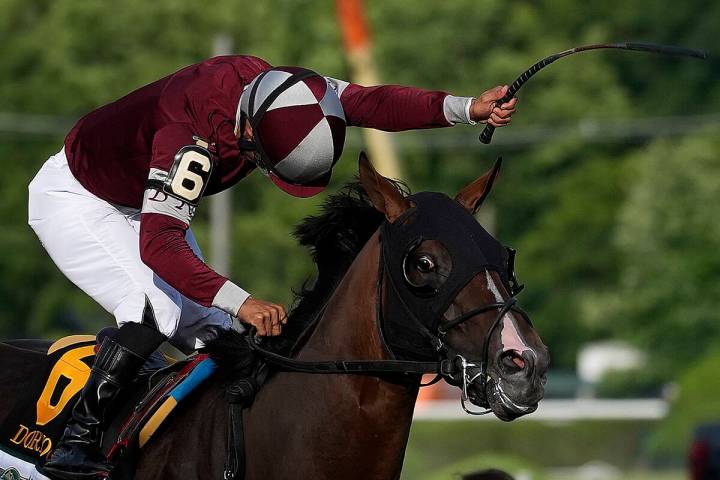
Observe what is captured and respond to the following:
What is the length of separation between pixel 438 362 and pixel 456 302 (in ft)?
0.69

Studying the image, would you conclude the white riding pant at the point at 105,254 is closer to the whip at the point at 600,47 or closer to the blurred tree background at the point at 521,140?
the whip at the point at 600,47

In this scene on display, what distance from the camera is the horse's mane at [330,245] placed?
5.21 meters

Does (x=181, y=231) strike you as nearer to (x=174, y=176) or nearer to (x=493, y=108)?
(x=174, y=176)

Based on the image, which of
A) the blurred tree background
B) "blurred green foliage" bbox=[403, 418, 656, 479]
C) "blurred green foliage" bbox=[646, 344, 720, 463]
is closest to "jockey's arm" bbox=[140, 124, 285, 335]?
"blurred green foliage" bbox=[646, 344, 720, 463]

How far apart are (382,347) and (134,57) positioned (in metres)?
27.8

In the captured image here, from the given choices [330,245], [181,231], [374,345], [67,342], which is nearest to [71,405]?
[67,342]

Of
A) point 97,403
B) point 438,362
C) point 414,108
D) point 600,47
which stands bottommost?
point 97,403

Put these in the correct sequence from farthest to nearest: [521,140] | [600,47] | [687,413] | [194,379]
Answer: [521,140]
[687,413]
[194,379]
[600,47]

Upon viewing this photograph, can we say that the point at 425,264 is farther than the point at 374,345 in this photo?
No

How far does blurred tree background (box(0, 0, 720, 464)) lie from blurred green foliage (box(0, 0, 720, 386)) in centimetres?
5

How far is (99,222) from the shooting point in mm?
5602

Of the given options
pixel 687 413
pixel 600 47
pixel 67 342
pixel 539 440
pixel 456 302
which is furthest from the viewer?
pixel 539 440

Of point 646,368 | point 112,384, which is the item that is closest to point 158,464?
point 112,384

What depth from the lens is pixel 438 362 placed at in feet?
15.4
